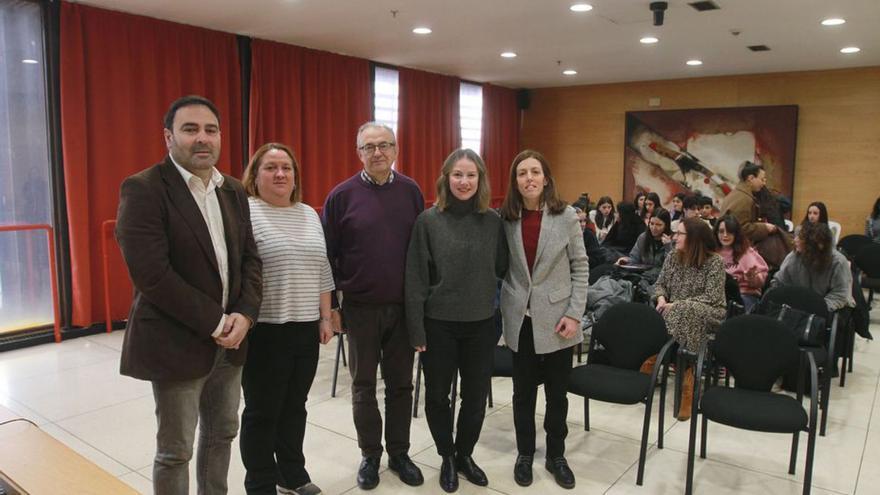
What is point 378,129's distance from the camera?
247cm

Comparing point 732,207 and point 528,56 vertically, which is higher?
point 528,56

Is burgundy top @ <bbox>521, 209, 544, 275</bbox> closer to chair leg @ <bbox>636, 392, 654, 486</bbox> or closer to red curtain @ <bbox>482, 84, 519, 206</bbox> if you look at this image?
chair leg @ <bbox>636, 392, 654, 486</bbox>

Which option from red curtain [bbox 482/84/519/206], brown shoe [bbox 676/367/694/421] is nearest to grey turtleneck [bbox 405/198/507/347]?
brown shoe [bbox 676/367/694/421]

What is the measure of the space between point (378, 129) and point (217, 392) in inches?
43.9

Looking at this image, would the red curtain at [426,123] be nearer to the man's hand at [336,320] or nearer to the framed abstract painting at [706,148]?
the framed abstract painting at [706,148]

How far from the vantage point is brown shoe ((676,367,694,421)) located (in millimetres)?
3414

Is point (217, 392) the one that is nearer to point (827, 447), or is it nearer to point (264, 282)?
point (264, 282)

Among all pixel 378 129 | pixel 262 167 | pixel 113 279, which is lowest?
pixel 113 279

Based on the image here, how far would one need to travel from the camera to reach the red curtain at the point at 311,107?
245 inches

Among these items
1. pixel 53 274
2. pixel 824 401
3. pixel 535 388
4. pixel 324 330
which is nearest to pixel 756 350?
pixel 824 401

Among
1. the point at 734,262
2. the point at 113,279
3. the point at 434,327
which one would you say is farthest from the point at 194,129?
the point at 113,279

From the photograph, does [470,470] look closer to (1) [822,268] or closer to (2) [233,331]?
(2) [233,331]

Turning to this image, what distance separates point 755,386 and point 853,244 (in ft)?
14.5

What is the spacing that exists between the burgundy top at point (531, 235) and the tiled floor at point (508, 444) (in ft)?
3.13
